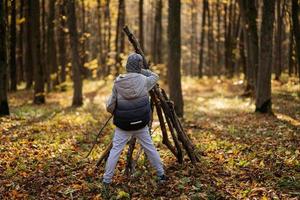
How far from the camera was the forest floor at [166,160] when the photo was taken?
8641 millimetres

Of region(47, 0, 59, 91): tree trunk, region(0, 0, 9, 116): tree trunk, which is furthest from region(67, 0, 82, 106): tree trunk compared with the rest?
region(47, 0, 59, 91): tree trunk

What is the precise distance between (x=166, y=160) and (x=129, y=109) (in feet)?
8.85

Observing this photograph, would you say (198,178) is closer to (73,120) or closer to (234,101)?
(73,120)

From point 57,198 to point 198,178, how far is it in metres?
2.91

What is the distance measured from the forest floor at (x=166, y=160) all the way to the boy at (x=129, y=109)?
2.40 ft

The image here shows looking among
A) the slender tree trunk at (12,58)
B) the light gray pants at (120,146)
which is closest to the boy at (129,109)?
the light gray pants at (120,146)

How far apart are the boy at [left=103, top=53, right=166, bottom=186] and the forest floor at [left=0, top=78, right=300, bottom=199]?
28.8 inches

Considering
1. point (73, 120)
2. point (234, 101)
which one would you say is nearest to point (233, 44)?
point (234, 101)

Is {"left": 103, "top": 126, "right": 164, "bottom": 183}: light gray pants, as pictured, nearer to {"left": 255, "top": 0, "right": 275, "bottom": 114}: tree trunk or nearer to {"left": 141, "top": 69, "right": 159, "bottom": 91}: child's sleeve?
{"left": 141, "top": 69, "right": 159, "bottom": 91}: child's sleeve

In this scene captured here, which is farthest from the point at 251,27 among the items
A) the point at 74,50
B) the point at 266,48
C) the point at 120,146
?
the point at 120,146

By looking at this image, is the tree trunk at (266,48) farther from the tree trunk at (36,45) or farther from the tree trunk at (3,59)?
the tree trunk at (36,45)

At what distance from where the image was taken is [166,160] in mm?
10688

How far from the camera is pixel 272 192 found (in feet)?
27.0

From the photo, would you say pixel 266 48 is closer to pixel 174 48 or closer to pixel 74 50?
pixel 174 48
